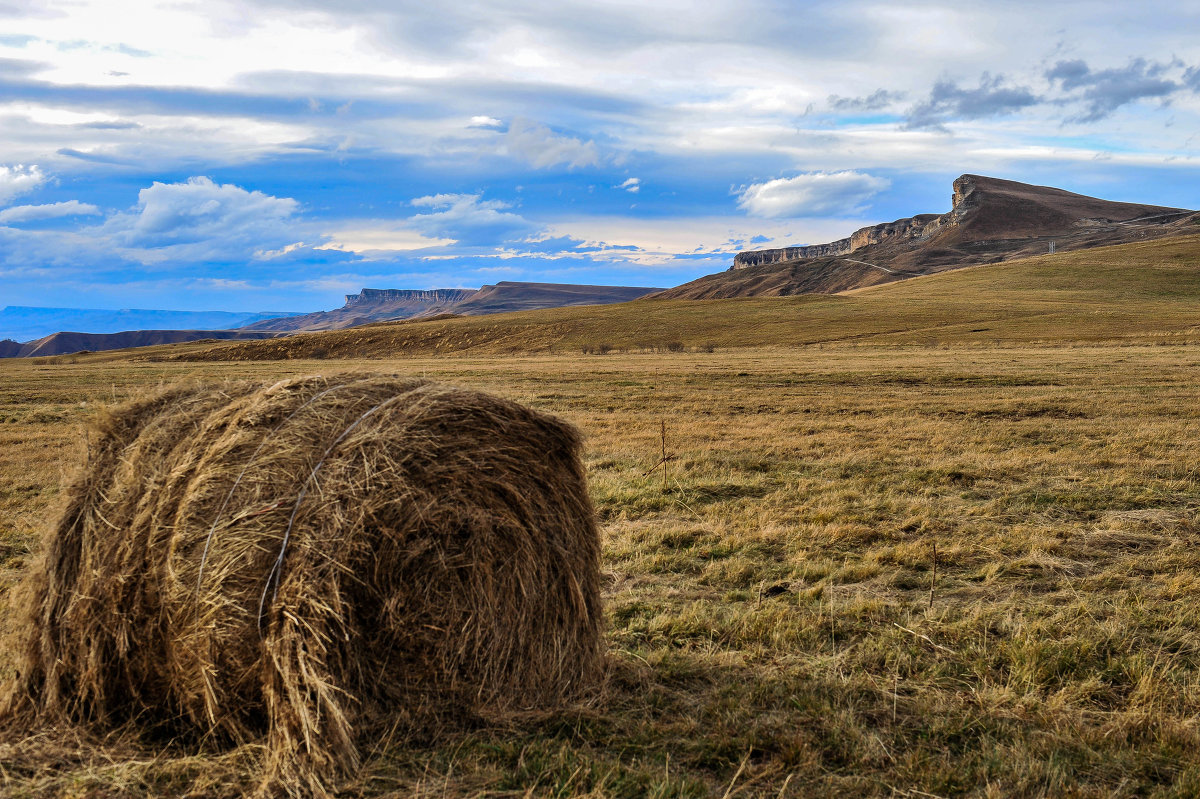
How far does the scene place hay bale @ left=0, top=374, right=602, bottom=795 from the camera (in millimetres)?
3803

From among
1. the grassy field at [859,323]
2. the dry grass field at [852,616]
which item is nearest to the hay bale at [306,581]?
the dry grass field at [852,616]

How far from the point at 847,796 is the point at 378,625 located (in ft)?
8.06

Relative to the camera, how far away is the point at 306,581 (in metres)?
3.75

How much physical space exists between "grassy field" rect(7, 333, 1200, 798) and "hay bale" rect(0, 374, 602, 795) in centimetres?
26

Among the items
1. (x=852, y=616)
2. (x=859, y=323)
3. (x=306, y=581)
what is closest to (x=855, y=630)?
(x=852, y=616)

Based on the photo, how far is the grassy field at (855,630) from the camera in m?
3.73

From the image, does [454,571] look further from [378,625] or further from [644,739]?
[644,739]

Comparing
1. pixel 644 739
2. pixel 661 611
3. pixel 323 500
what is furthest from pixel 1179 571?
pixel 323 500

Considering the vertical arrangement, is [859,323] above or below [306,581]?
above

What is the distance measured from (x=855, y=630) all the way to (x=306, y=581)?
3.85m

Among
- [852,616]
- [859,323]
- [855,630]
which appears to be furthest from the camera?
[859,323]

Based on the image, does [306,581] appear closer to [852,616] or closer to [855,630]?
[855,630]

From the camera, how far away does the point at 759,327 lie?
63875 millimetres

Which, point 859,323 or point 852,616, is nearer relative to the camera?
point 852,616
